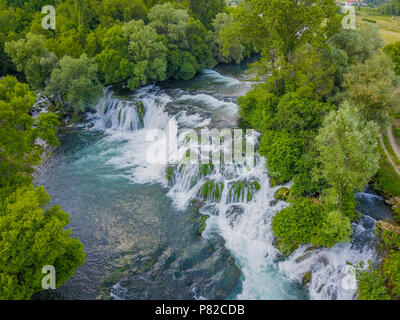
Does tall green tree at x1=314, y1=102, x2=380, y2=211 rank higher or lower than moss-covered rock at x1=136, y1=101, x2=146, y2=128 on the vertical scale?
higher

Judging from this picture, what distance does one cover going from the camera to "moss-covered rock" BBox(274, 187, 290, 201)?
20.7m

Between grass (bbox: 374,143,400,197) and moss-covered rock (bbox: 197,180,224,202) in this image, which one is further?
moss-covered rock (bbox: 197,180,224,202)

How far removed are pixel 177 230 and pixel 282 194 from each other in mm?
8086

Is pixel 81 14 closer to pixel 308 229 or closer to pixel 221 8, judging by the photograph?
pixel 221 8

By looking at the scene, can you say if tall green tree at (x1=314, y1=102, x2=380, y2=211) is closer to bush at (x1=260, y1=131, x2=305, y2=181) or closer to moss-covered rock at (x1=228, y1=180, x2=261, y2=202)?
bush at (x1=260, y1=131, x2=305, y2=181)

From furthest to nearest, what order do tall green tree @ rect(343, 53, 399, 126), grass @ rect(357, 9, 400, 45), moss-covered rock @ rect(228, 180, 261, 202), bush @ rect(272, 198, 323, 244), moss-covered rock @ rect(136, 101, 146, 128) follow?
grass @ rect(357, 9, 400, 45)
moss-covered rock @ rect(136, 101, 146, 128)
tall green tree @ rect(343, 53, 399, 126)
moss-covered rock @ rect(228, 180, 261, 202)
bush @ rect(272, 198, 323, 244)

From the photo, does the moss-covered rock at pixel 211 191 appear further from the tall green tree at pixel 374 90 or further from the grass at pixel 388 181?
the tall green tree at pixel 374 90

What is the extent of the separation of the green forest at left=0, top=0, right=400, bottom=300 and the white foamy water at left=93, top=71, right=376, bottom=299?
0.92 m

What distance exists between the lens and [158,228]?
67.7ft

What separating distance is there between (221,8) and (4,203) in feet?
192

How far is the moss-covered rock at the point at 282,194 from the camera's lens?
20.7 metres

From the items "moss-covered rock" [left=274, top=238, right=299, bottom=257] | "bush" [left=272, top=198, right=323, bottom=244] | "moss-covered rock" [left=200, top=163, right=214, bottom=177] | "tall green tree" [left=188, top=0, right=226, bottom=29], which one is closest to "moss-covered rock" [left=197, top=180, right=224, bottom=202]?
"moss-covered rock" [left=200, top=163, right=214, bottom=177]

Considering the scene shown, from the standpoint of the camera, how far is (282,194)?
20828mm
